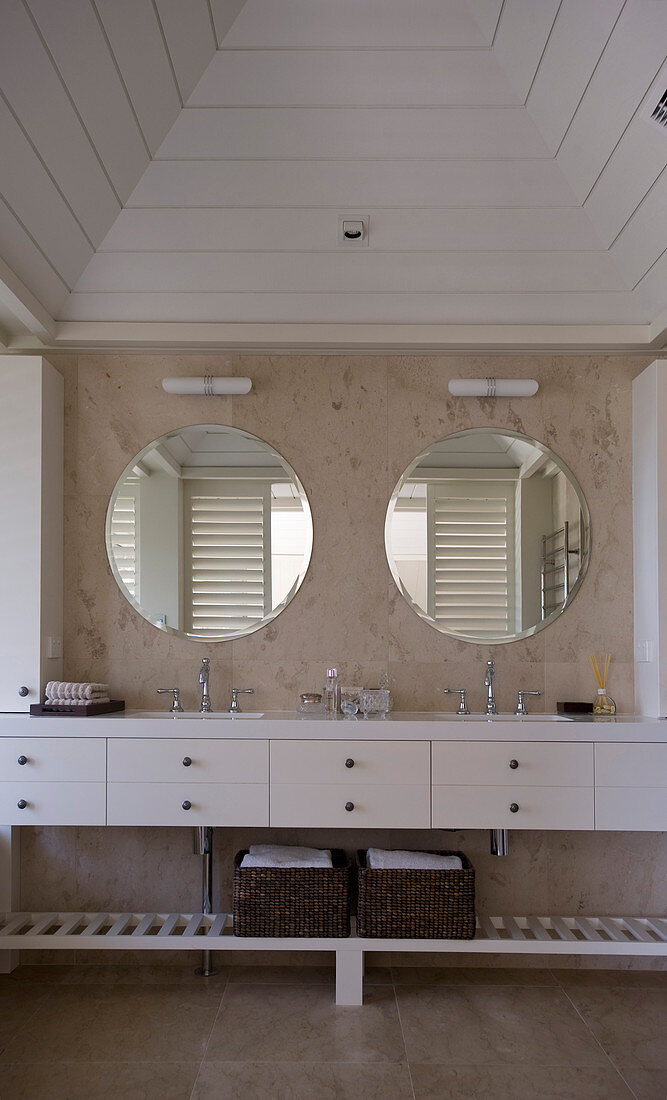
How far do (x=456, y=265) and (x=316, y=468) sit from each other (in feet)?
3.03

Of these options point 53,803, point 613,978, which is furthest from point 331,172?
point 613,978

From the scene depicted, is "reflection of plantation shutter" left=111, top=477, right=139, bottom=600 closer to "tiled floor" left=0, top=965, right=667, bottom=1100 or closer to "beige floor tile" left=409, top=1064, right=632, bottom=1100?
"tiled floor" left=0, top=965, right=667, bottom=1100

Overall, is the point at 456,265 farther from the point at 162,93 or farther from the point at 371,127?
the point at 162,93

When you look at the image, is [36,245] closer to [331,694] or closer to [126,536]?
[126,536]

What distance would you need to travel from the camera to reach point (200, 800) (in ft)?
9.77

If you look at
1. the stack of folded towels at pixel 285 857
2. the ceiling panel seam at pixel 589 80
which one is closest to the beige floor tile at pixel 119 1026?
the stack of folded towels at pixel 285 857

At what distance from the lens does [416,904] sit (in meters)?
2.93

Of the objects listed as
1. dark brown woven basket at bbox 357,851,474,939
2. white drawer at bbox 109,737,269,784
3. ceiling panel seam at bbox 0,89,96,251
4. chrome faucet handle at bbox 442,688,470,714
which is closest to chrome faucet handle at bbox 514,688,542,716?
chrome faucet handle at bbox 442,688,470,714

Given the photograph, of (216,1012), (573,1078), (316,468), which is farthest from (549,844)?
(316,468)

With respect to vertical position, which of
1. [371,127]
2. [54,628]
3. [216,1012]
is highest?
[371,127]

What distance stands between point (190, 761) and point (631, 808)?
4.93 ft

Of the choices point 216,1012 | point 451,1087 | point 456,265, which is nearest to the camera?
point 451,1087

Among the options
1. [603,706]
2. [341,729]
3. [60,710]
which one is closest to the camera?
[341,729]

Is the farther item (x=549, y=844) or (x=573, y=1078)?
(x=549, y=844)
